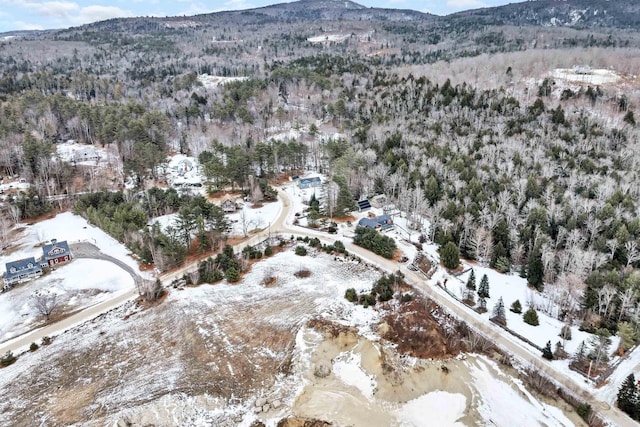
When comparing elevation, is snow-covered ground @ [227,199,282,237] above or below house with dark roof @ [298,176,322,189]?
below

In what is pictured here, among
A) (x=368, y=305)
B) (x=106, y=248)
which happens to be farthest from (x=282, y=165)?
(x=368, y=305)

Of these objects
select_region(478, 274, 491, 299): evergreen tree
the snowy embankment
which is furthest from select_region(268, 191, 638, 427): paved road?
the snowy embankment

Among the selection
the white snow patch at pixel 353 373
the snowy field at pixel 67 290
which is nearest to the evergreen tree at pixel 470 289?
the white snow patch at pixel 353 373

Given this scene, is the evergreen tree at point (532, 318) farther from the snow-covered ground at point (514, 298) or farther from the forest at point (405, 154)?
the forest at point (405, 154)

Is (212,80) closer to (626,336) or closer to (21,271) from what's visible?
(21,271)

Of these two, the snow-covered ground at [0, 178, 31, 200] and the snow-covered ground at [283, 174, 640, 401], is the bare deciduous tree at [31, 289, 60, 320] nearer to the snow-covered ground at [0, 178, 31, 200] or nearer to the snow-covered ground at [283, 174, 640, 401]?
the snow-covered ground at [283, 174, 640, 401]

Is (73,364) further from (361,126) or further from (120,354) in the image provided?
(361,126)
